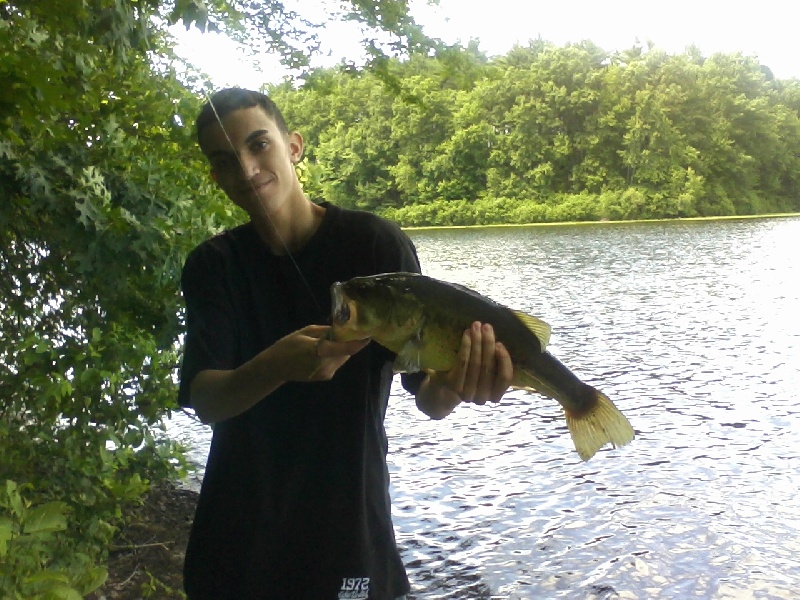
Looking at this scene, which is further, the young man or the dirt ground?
the dirt ground

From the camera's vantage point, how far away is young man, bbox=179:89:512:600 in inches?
67.9

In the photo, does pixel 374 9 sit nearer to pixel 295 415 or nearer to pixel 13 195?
pixel 13 195

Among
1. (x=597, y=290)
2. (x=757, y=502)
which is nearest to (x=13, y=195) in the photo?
(x=757, y=502)

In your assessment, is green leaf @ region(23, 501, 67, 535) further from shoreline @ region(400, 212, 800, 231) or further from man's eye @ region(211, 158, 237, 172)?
shoreline @ region(400, 212, 800, 231)

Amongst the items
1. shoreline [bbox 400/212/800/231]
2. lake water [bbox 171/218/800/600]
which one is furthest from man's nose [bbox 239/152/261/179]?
shoreline [bbox 400/212/800/231]

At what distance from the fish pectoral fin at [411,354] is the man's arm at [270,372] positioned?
0.39 ft

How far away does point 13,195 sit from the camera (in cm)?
354

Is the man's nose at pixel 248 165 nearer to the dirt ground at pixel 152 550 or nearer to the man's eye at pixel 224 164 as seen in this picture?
the man's eye at pixel 224 164

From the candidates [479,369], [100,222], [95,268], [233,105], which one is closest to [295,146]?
[233,105]

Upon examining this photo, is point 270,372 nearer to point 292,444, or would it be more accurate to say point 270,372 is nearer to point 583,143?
point 292,444

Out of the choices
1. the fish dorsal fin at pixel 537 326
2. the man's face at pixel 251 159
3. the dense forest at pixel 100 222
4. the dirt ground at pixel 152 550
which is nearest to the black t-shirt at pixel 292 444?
the man's face at pixel 251 159

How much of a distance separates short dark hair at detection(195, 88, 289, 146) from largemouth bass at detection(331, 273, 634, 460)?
0.60 m

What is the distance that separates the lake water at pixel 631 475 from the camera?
16.7 feet

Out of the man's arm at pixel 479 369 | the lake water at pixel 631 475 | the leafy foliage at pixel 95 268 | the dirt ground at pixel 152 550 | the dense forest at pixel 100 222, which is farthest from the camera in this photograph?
the lake water at pixel 631 475
